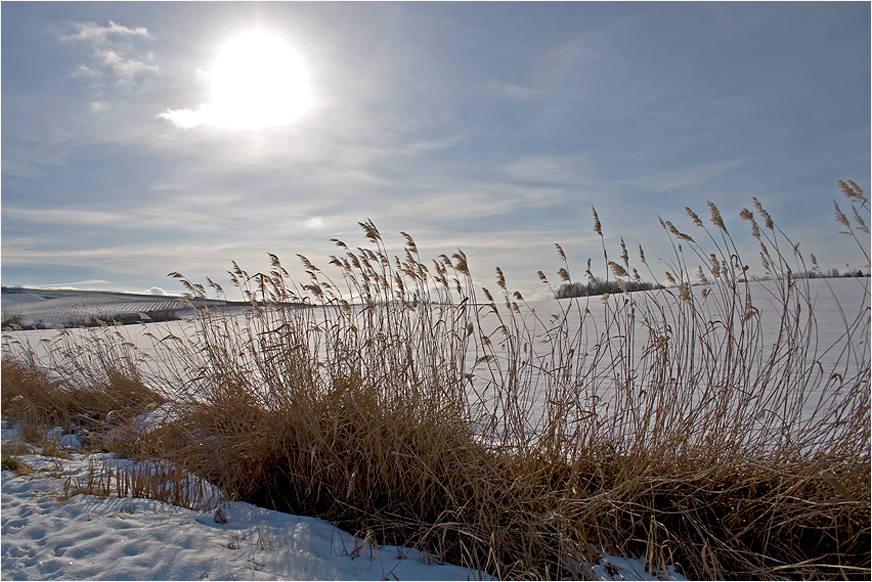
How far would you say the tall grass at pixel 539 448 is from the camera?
99.7 inches

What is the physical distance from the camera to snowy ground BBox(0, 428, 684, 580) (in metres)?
2.08

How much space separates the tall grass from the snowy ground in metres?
0.15

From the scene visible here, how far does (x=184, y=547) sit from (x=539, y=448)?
2.06m

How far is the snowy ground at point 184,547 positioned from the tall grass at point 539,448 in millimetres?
151

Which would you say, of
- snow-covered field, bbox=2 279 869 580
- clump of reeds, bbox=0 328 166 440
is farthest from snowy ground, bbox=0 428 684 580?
clump of reeds, bbox=0 328 166 440

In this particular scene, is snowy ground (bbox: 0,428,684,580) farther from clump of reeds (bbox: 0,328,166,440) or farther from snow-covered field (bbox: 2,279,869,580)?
clump of reeds (bbox: 0,328,166,440)

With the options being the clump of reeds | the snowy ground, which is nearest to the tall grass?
the snowy ground

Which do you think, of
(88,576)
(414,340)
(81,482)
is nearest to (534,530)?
(414,340)

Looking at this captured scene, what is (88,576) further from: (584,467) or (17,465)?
(584,467)

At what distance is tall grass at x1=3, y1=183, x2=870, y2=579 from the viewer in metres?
2.53

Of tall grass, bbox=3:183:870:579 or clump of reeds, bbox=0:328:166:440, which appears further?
clump of reeds, bbox=0:328:166:440

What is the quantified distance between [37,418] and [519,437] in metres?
5.83

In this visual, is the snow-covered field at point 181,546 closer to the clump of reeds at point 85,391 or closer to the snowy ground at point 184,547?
the snowy ground at point 184,547

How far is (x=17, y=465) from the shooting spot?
133 inches
